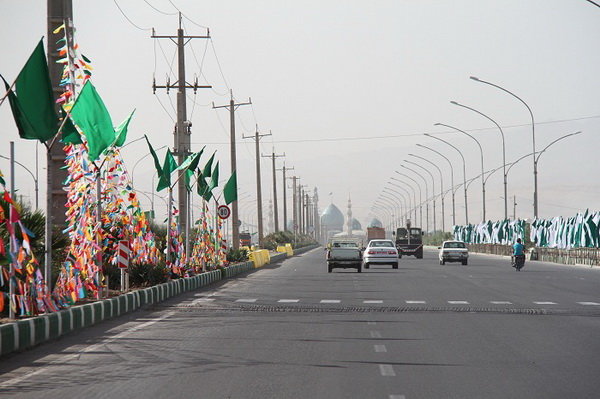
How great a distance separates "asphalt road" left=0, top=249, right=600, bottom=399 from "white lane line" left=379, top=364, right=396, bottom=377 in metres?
0.04

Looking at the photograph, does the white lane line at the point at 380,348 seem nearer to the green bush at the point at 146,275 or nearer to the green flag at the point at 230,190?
the green bush at the point at 146,275

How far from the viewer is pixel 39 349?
15328 millimetres

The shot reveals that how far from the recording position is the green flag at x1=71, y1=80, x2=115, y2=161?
22312 millimetres

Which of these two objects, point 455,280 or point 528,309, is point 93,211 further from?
point 455,280

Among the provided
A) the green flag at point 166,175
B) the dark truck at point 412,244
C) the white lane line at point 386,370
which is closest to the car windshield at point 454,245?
the dark truck at point 412,244

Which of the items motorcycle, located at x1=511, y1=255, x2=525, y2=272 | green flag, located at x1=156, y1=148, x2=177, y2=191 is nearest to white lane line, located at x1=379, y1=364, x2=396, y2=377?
green flag, located at x1=156, y1=148, x2=177, y2=191

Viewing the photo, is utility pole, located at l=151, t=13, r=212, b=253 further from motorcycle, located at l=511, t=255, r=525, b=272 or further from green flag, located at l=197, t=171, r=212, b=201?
motorcycle, located at l=511, t=255, r=525, b=272

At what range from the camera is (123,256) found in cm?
2597

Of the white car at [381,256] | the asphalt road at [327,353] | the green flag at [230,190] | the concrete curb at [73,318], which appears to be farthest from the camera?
the white car at [381,256]

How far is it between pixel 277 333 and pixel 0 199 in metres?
4.76

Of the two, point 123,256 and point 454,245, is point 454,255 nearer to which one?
point 454,245

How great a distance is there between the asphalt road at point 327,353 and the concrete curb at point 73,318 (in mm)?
287

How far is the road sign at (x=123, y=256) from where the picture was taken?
25875 mm

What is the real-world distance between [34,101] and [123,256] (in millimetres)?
7839
